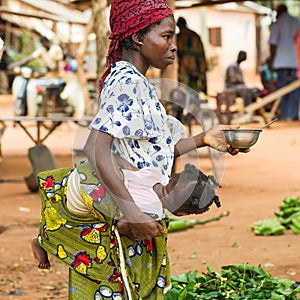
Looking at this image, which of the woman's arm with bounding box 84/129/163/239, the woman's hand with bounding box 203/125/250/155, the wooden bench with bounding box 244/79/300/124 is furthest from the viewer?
the wooden bench with bounding box 244/79/300/124

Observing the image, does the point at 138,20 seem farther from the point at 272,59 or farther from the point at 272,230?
the point at 272,59

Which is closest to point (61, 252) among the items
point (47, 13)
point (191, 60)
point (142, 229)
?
point (142, 229)

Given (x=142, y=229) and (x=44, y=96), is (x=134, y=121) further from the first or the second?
(x=44, y=96)

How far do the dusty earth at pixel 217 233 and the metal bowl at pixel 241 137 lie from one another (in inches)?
12.4

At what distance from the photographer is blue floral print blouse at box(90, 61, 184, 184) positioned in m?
2.32

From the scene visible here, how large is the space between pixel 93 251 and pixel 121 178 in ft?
1.03

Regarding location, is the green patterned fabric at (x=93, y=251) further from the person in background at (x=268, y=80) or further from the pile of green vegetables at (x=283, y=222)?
the person in background at (x=268, y=80)

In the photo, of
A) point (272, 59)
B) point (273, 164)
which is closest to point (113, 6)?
point (273, 164)

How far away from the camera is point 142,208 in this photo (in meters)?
2.33

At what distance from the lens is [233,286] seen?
3.56 meters

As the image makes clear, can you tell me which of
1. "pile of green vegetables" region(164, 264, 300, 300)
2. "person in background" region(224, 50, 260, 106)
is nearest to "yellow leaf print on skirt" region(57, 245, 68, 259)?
"pile of green vegetables" region(164, 264, 300, 300)

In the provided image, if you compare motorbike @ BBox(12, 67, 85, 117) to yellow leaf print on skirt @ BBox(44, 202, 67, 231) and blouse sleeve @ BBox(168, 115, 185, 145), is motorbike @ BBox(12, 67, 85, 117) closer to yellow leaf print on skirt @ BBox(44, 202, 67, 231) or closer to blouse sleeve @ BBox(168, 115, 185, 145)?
blouse sleeve @ BBox(168, 115, 185, 145)

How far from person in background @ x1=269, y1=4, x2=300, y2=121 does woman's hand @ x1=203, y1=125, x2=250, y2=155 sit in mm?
11771

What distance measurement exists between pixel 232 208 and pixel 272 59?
27.5 feet
